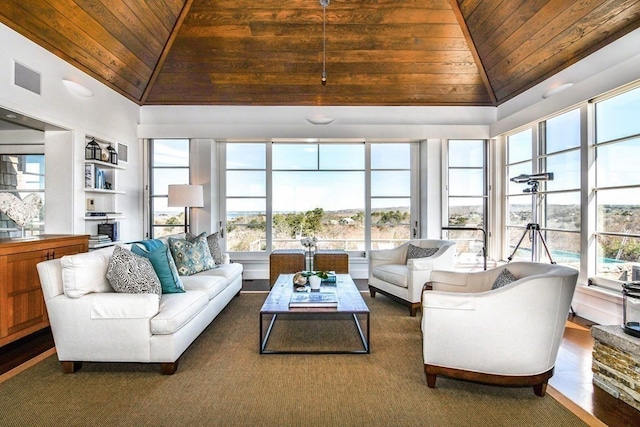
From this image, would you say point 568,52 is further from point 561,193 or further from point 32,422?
point 32,422

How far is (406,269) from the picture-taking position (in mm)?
4156

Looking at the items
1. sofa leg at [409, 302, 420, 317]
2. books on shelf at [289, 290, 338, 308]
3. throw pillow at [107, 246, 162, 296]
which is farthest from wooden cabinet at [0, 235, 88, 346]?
sofa leg at [409, 302, 420, 317]

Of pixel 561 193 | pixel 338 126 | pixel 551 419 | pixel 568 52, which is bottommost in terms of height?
pixel 551 419

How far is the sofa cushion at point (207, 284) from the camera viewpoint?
3315mm

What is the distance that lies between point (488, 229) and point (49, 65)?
20.8 ft

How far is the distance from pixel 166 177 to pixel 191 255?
2378mm

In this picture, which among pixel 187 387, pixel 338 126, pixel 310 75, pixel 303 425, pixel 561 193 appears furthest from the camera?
pixel 338 126

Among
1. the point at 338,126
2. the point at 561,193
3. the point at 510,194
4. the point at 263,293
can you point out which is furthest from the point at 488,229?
the point at 263,293

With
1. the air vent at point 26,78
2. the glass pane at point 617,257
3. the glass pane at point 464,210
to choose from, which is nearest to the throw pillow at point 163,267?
the air vent at point 26,78

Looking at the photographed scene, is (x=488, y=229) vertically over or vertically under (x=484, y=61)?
under

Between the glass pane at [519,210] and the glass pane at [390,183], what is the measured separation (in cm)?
160

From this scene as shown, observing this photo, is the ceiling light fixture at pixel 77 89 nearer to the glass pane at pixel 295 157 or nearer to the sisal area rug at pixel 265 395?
the glass pane at pixel 295 157

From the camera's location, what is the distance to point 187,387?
2.32 meters

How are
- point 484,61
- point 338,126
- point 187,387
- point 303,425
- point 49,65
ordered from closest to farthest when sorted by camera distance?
point 303,425 → point 187,387 → point 49,65 → point 484,61 → point 338,126
